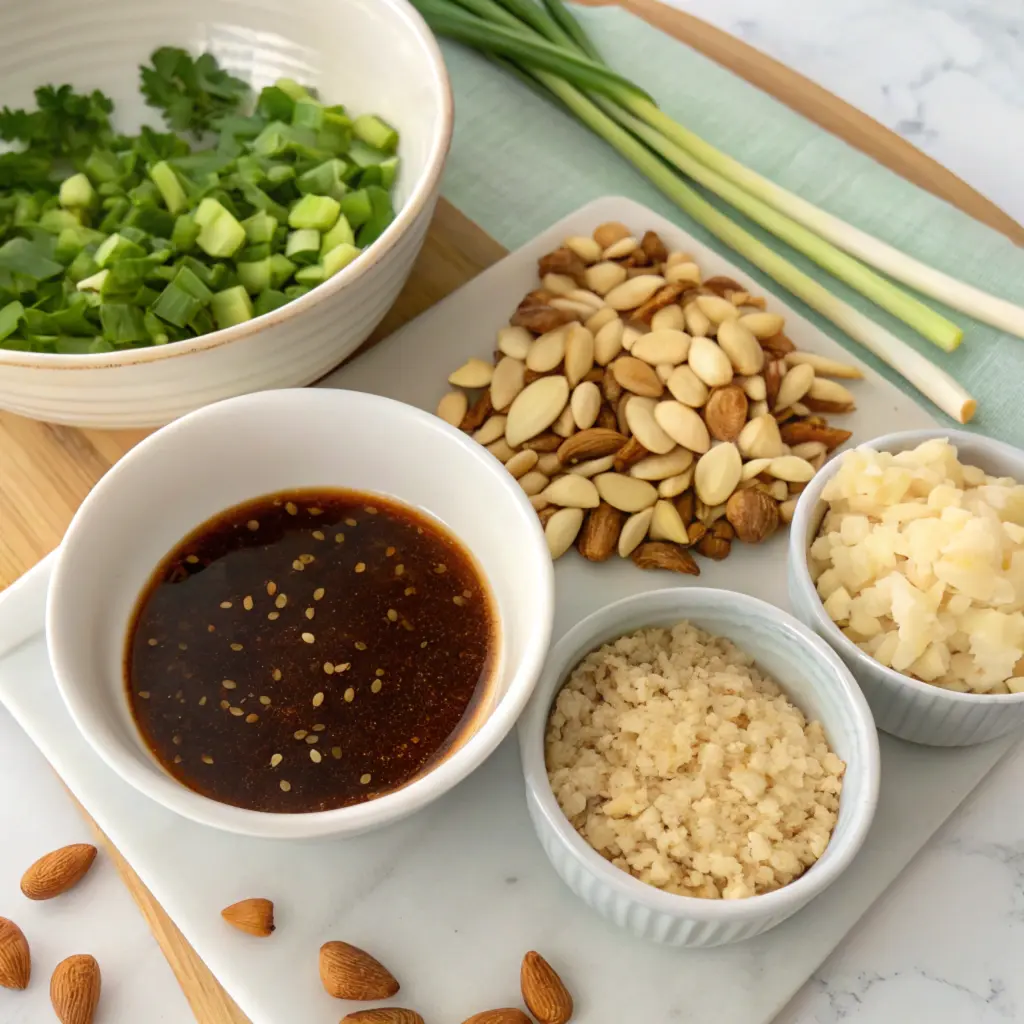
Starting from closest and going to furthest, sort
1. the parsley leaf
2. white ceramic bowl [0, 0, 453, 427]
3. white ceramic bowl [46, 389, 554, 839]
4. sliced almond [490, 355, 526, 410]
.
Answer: white ceramic bowl [46, 389, 554, 839]
white ceramic bowl [0, 0, 453, 427]
sliced almond [490, 355, 526, 410]
the parsley leaf

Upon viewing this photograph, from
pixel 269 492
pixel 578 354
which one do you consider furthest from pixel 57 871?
pixel 578 354

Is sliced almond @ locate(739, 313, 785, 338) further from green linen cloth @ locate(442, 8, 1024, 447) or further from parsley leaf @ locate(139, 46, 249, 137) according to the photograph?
parsley leaf @ locate(139, 46, 249, 137)

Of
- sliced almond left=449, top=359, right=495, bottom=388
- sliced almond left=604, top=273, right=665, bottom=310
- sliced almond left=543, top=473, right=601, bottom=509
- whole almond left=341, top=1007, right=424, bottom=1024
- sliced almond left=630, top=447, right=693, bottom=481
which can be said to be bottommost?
whole almond left=341, top=1007, right=424, bottom=1024

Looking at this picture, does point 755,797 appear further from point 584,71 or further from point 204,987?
point 584,71

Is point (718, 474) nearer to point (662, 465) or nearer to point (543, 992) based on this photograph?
point (662, 465)

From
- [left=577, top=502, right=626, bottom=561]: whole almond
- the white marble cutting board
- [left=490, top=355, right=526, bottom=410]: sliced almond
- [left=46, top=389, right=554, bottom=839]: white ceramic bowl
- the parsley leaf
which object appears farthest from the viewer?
the parsley leaf

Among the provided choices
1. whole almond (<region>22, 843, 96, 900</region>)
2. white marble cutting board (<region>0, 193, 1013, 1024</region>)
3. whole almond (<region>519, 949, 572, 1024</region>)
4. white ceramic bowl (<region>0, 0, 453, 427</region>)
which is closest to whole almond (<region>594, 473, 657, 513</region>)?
white marble cutting board (<region>0, 193, 1013, 1024</region>)

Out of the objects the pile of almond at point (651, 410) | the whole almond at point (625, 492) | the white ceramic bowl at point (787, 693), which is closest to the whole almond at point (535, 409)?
the pile of almond at point (651, 410)
